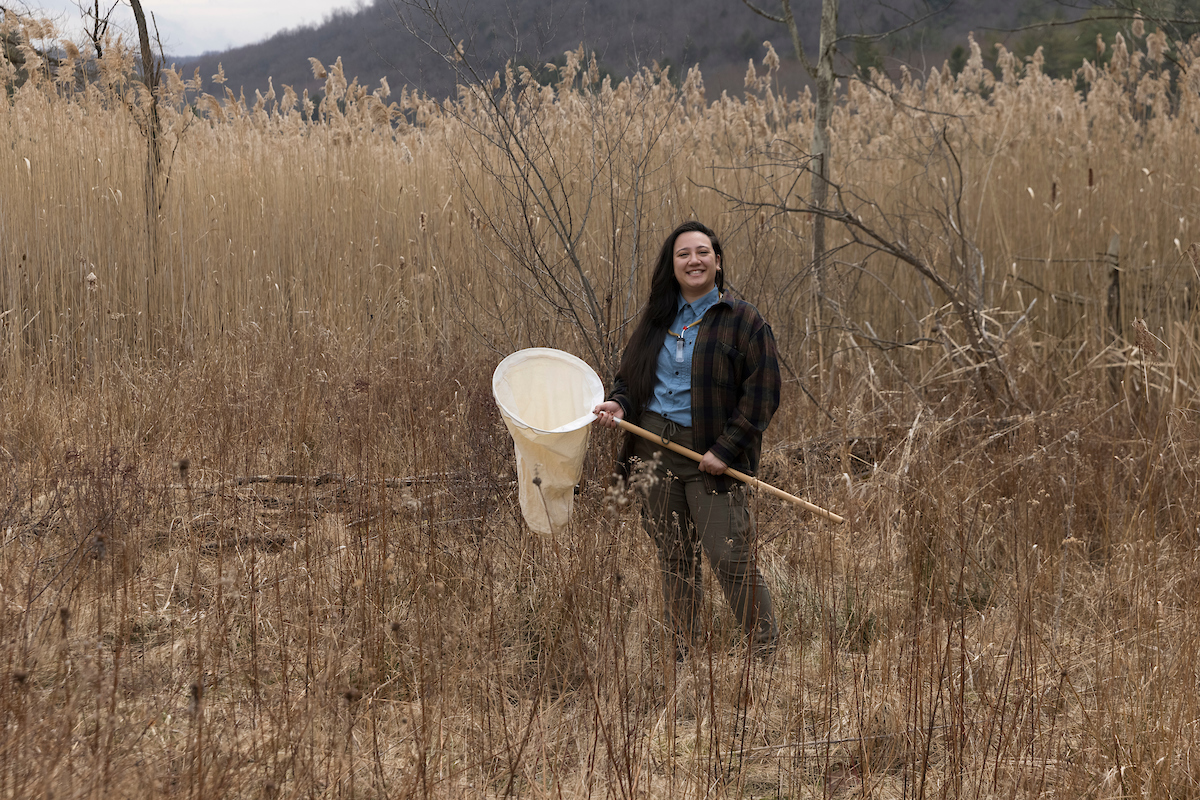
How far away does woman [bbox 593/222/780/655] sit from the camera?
239 cm

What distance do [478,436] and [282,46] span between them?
44551 millimetres

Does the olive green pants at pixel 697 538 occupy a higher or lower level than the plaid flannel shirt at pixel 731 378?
lower

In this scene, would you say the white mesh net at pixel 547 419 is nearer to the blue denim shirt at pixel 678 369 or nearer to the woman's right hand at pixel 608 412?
the woman's right hand at pixel 608 412

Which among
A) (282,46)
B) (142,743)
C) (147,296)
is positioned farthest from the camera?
(282,46)

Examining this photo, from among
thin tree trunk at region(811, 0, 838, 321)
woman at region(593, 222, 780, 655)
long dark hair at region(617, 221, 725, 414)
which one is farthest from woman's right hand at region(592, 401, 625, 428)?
thin tree trunk at region(811, 0, 838, 321)

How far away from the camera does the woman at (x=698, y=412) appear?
2.39 m

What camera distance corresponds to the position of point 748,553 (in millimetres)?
2383

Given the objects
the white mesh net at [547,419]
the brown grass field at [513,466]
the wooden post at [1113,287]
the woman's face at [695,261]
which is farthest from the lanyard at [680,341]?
the wooden post at [1113,287]

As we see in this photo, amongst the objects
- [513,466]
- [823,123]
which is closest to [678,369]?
[513,466]

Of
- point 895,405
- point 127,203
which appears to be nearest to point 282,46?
point 127,203

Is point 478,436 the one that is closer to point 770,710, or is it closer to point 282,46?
point 770,710

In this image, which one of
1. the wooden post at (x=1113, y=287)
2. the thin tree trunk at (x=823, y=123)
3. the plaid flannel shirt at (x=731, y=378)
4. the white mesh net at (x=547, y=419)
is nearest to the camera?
the white mesh net at (x=547, y=419)

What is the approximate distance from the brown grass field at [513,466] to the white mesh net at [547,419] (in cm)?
22

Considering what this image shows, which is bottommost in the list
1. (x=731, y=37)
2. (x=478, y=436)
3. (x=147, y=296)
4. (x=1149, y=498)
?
(x=1149, y=498)
